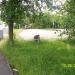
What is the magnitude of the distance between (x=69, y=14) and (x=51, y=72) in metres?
2.87

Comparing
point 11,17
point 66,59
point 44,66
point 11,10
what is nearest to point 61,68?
point 44,66

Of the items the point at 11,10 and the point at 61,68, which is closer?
the point at 61,68

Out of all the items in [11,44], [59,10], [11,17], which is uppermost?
[59,10]

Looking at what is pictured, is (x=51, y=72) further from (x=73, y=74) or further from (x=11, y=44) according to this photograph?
(x=11, y=44)

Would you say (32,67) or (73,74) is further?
(32,67)

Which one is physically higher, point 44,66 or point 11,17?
point 11,17

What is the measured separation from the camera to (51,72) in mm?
12773

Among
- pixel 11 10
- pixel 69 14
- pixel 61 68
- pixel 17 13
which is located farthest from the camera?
pixel 17 13

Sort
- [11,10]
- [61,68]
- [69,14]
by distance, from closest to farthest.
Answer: [69,14] → [61,68] → [11,10]

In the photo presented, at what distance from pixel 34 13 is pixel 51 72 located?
954cm

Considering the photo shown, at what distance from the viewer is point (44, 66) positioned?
14.2m

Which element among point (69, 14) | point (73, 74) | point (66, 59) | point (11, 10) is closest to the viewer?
point (69, 14)

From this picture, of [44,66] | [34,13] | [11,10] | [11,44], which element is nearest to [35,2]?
[34,13]

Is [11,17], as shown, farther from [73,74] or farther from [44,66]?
[73,74]
